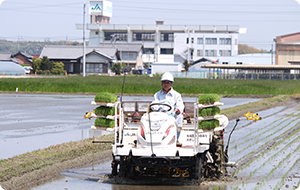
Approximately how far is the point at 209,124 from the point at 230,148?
399cm

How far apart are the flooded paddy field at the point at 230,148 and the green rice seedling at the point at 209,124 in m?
0.98

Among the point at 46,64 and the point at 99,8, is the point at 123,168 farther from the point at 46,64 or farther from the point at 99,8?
the point at 99,8

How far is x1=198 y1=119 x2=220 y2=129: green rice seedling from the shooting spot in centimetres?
834

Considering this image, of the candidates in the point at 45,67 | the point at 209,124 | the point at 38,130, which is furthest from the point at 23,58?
the point at 209,124

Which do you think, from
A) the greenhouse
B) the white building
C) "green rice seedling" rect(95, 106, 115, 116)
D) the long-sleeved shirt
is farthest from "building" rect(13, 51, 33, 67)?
the long-sleeved shirt

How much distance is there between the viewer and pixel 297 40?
9888 centimetres

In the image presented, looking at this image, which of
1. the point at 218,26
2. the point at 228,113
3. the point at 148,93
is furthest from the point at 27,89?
the point at 218,26

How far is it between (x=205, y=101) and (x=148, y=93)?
1241 inches

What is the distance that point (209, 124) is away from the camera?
8344mm

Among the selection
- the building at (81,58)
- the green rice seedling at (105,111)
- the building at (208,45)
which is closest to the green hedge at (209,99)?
the green rice seedling at (105,111)

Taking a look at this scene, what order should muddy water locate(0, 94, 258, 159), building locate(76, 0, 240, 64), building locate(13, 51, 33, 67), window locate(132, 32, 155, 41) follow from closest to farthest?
muddy water locate(0, 94, 258, 159) → building locate(13, 51, 33, 67) → building locate(76, 0, 240, 64) → window locate(132, 32, 155, 41)

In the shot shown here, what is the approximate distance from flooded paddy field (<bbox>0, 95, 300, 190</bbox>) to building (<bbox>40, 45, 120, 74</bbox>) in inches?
3022

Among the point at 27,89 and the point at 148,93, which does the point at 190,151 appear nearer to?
the point at 148,93

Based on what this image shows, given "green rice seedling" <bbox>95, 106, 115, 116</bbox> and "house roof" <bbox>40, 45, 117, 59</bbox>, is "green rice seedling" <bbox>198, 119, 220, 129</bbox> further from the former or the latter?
"house roof" <bbox>40, 45, 117, 59</bbox>
